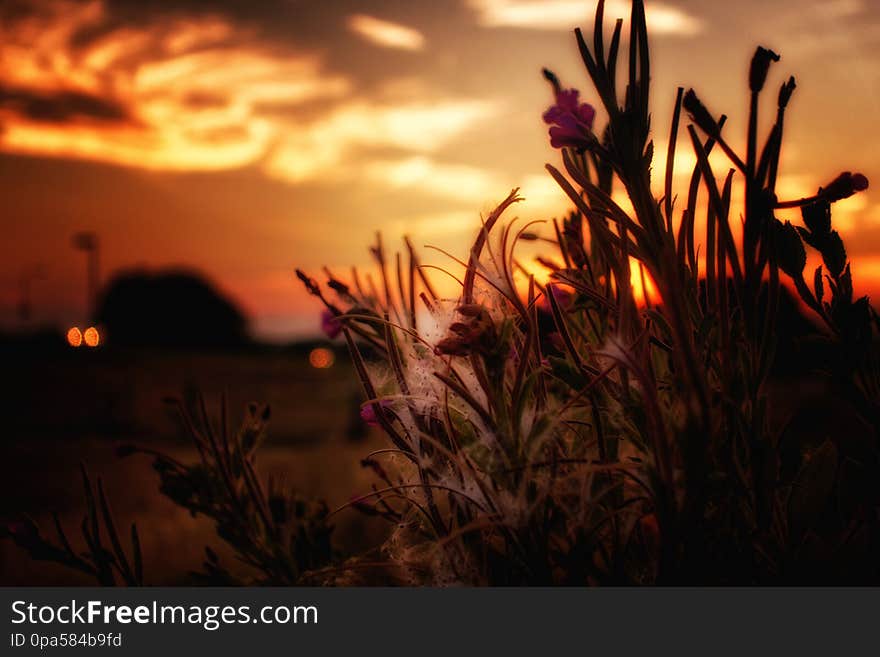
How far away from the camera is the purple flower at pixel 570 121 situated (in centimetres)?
83

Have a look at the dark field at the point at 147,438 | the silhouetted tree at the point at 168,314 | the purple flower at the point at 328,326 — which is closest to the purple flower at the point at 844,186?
the purple flower at the point at 328,326

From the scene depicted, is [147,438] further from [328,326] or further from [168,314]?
[168,314]

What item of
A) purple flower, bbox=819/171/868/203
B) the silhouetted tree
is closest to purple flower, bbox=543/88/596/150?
purple flower, bbox=819/171/868/203

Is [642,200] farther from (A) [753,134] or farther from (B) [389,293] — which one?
(B) [389,293]

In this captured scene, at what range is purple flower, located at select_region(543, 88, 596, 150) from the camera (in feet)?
2.71

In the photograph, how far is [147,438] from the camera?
11.6 m

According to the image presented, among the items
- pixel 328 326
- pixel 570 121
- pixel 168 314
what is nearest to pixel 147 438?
pixel 328 326

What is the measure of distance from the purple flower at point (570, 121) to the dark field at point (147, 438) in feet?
1.90

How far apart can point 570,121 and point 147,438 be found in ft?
38.9

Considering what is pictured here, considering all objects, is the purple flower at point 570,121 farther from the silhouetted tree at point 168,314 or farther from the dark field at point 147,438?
the silhouetted tree at point 168,314

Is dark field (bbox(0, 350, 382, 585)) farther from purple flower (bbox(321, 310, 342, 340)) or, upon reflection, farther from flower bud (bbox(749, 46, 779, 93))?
flower bud (bbox(749, 46, 779, 93))

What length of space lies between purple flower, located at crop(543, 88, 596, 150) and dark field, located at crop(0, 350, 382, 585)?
1.90 feet

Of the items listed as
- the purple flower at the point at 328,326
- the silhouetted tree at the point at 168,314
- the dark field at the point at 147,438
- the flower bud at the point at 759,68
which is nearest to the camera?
the flower bud at the point at 759,68
